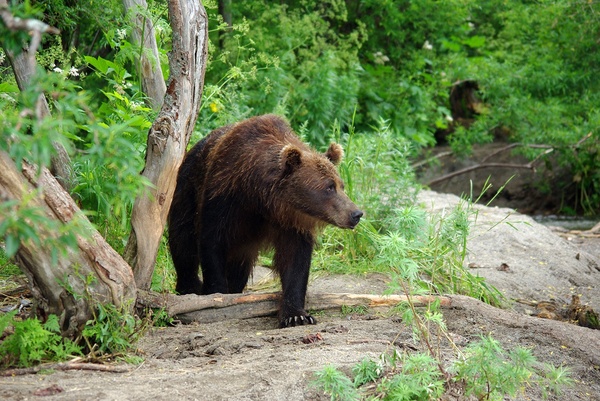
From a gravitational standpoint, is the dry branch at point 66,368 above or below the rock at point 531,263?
below

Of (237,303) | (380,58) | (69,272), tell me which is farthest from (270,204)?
(380,58)

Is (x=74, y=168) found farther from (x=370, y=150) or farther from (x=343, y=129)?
(x=343, y=129)

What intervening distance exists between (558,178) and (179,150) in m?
10.5

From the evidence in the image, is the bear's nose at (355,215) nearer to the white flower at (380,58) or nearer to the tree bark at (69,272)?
the tree bark at (69,272)

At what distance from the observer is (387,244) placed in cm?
450

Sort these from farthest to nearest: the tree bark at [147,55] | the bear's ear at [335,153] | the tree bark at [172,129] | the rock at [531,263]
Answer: the rock at [531,263] < the bear's ear at [335,153] < the tree bark at [147,55] < the tree bark at [172,129]

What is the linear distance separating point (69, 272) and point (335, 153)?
8.78ft

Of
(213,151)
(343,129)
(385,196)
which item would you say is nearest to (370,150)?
(385,196)

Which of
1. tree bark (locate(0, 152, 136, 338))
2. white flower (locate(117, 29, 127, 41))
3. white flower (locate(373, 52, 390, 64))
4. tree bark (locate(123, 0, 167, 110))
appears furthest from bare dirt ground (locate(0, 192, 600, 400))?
white flower (locate(373, 52, 390, 64))

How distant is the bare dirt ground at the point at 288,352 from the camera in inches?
163

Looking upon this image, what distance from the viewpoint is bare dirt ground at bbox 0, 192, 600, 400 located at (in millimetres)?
4141

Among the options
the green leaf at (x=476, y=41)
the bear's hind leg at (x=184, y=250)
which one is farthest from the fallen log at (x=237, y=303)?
the green leaf at (x=476, y=41)

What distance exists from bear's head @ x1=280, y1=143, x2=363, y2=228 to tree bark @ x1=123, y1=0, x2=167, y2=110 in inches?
49.9

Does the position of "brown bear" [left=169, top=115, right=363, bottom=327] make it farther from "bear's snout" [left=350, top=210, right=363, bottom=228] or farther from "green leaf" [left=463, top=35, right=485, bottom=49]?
"green leaf" [left=463, top=35, right=485, bottom=49]
